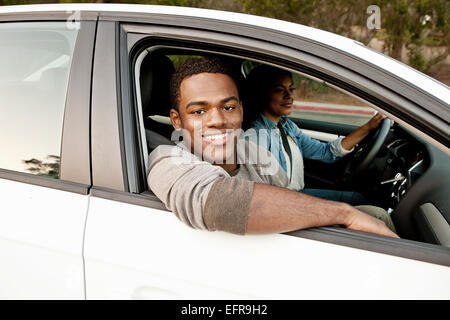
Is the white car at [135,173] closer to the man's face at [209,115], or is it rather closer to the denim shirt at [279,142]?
the man's face at [209,115]

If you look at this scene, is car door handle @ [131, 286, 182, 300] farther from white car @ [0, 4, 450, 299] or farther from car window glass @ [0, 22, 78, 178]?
car window glass @ [0, 22, 78, 178]

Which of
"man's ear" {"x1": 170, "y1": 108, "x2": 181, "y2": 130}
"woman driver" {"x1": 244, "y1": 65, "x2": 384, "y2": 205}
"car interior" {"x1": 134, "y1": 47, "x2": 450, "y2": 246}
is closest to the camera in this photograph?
"car interior" {"x1": 134, "y1": 47, "x2": 450, "y2": 246}

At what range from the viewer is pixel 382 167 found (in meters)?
2.41

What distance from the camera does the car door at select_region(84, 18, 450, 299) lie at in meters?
1.08

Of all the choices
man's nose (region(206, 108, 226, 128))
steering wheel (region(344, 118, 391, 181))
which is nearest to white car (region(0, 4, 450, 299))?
man's nose (region(206, 108, 226, 128))

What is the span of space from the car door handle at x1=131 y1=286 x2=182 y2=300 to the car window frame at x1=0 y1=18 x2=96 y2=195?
373 millimetres

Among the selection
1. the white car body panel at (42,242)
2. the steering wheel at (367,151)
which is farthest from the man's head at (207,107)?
the steering wheel at (367,151)

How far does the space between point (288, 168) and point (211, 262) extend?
3.83 feet

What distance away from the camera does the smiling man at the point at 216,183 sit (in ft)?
3.75

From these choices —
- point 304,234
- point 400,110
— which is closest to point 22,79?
point 304,234

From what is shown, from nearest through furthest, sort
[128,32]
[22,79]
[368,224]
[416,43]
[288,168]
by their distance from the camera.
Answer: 1. [368,224]
2. [128,32]
3. [22,79]
4. [288,168]
5. [416,43]

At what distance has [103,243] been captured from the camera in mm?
1235

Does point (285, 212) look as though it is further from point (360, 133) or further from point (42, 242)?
point (360, 133)
